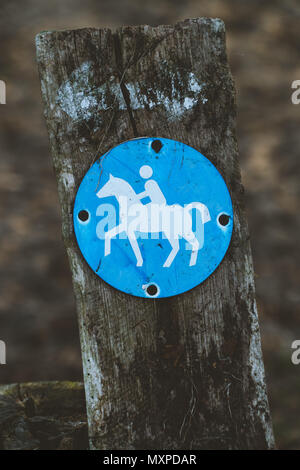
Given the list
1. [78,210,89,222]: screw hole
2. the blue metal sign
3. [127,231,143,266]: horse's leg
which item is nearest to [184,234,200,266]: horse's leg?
the blue metal sign

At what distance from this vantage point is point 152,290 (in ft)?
3.00

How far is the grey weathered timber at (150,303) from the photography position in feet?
2.99

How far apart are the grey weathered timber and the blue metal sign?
0.03 metres

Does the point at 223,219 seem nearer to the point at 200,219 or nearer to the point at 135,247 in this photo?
the point at 200,219

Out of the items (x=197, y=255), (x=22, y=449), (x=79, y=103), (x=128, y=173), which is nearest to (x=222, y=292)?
(x=197, y=255)

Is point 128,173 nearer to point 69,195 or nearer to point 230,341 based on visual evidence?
point 69,195

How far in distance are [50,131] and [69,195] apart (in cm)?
14

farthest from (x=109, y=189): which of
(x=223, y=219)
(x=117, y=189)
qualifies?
(x=223, y=219)

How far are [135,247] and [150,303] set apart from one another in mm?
125

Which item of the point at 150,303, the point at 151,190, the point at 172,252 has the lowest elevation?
the point at 150,303

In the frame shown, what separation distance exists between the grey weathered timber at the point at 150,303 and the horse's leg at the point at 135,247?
0.26 feet

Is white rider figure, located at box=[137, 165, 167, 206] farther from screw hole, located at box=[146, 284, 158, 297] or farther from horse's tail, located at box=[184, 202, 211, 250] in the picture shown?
screw hole, located at box=[146, 284, 158, 297]

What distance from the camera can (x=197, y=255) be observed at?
0.92m

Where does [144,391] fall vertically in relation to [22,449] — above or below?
above
